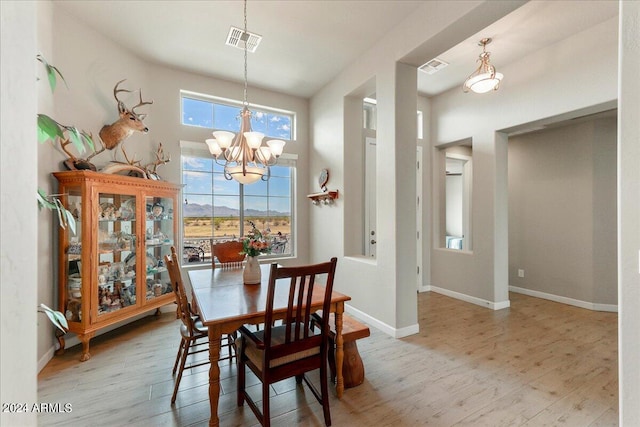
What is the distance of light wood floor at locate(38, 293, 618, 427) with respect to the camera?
185 cm

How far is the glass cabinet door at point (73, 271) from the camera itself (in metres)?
2.68

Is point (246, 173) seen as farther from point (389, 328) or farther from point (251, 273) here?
point (389, 328)

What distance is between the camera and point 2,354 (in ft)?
2.06

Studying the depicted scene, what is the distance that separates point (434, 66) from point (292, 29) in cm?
203

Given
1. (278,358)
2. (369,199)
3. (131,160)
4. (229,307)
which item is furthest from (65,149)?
(369,199)

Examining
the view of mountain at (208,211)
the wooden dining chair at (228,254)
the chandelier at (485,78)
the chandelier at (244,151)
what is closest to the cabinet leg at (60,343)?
the wooden dining chair at (228,254)

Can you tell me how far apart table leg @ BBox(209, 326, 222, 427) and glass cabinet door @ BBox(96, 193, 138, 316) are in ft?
6.09

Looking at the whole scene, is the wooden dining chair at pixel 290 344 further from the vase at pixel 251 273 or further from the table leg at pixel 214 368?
the vase at pixel 251 273

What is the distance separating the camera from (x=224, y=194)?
4.28 m

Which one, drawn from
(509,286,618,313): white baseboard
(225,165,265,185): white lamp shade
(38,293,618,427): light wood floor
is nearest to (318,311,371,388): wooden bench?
(38,293,618,427): light wood floor

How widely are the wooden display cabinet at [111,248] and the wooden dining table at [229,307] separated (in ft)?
3.29

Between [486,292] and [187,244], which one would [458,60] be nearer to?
[486,292]

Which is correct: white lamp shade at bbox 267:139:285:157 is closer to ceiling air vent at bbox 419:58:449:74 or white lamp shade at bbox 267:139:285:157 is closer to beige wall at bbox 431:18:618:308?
ceiling air vent at bbox 419:58:449:74

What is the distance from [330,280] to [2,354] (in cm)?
139
